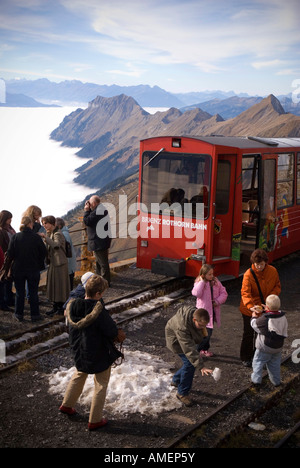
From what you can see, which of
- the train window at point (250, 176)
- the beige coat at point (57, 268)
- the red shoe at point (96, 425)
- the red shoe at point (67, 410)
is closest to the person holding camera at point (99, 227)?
the beige coat at point (57, 268)

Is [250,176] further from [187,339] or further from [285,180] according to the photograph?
[187,339]

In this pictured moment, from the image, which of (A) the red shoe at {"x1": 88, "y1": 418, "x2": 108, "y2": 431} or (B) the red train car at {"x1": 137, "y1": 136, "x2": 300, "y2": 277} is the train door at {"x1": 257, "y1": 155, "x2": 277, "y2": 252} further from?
(A) the red shoe at {"x1": 88, "y1": 418, "x2": 108, "y2": 431}

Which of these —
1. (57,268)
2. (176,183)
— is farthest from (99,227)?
(176,183)

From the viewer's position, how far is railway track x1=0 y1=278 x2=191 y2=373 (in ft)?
26.1

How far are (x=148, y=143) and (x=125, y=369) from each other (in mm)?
5938

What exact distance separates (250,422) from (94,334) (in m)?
2.24

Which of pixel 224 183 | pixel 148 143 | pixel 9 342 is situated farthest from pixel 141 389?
pixel 148 143

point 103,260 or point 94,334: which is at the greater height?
point 94,334

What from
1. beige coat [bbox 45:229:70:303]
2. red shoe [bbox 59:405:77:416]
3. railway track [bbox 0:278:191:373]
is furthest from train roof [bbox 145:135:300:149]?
red shoe [bbox 59:405:77:416]

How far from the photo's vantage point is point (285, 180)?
44.2ft

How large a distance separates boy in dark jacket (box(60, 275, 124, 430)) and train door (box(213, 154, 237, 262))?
5.78 m

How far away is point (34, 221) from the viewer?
9.14 metres

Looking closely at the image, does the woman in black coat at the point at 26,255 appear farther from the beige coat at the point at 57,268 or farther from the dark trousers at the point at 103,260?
the dark trousers at the point at 103,260
